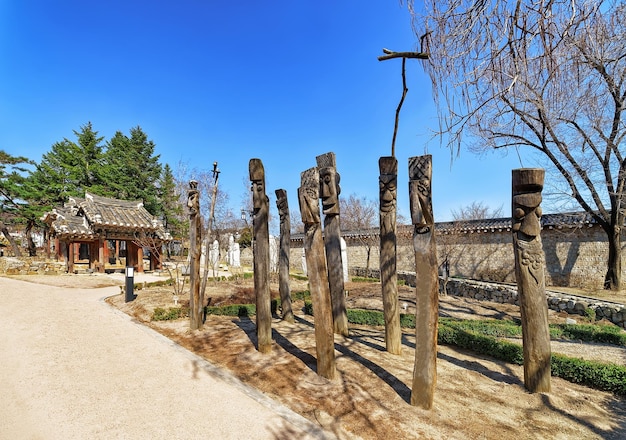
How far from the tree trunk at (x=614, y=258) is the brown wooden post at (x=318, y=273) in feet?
47.4

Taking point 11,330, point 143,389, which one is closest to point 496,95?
point 143,389

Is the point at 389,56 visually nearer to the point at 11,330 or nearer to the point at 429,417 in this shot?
the point at 429,417

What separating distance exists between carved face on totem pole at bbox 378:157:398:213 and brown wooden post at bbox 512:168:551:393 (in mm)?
1808

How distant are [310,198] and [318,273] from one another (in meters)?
1.10

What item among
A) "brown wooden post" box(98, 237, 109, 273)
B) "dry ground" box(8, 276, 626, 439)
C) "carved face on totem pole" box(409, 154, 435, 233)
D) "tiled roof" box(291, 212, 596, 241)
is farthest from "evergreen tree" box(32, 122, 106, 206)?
"carved face on totem pole" box(409, 154, 435, 233)

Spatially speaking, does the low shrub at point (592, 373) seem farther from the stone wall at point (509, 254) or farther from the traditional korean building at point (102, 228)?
the traditional korean building at point (102, 228)

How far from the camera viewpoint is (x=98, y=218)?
18.3 meters

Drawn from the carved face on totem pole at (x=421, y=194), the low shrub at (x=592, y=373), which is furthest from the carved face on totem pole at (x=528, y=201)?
the low shrub at (x=592, y=373)

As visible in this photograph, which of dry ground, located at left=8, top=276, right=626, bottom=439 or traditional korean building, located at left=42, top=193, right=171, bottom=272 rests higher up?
traditional korean building, located at left=42, top=193, right=171, bottom=272

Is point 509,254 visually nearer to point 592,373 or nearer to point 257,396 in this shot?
point 592,373

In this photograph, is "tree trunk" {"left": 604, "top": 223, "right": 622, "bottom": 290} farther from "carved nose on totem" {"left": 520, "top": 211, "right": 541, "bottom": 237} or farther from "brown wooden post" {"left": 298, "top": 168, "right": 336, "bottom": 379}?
"brown wooden post" {"left": 298, "top": 168, "right": 336, "bottom": 379}

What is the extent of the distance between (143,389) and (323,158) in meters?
4.89

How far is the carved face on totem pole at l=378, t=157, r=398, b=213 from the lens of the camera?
5387mm

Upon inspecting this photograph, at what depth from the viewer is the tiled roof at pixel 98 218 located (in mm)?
18266
